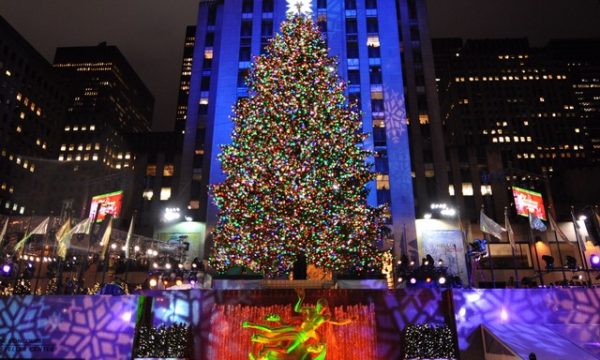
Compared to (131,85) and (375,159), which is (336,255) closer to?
(375,159)

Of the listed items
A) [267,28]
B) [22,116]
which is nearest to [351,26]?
[267,28]

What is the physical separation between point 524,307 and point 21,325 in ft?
52.4

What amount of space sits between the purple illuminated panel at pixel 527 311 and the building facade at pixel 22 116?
71.5 metres

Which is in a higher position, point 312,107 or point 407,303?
point 312,107

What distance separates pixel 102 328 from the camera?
1249 centimetres

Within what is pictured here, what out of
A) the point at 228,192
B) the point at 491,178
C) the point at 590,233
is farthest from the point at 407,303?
the point at 491,178

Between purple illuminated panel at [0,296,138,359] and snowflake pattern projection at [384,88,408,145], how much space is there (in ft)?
86.4

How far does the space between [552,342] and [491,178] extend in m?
36.7

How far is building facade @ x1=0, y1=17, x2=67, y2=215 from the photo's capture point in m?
72.4

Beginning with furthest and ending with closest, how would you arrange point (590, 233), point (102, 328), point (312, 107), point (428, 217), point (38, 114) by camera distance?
1. point (38, 114)
2. point (428, 217)
3. point (312, 107)
4. point (590, 233)
5. point (102, 328)

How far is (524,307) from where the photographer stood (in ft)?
41.7

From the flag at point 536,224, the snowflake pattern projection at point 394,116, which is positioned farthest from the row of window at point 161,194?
the flag at point 536,224

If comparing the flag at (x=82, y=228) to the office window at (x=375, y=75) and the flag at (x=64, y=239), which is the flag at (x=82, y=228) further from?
the office window at (x=375, y=75)

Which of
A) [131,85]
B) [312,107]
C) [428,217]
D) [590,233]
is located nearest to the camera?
[590,233]
